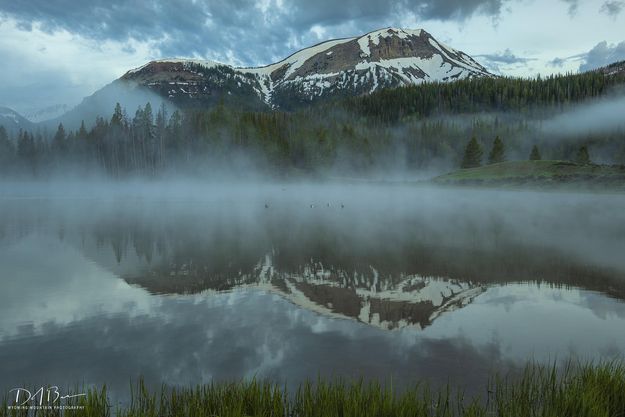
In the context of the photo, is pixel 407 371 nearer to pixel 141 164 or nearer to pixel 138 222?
pixel 138 222

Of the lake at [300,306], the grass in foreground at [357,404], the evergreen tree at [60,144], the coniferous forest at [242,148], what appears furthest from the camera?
the evergreen tree at [60,144]

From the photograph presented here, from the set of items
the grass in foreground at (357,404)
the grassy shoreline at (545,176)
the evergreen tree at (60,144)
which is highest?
the evergreen tree at (60,144)

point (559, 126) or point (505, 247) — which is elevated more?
point (559, 126)

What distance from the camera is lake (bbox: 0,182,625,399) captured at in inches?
411

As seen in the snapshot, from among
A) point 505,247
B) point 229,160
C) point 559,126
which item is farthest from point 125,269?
point 559,126

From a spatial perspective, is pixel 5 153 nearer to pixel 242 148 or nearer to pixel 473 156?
pixel 242 148

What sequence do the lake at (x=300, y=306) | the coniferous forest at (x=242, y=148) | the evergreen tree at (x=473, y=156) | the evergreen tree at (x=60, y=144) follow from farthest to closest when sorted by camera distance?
the evergreen tree at (x=60, y=144) → the coniferous forest at (x=242, y=148) → the evergreen tree at (x=473, y=156) → the lake at (x=300, y=306)

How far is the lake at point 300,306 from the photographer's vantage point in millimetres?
10430

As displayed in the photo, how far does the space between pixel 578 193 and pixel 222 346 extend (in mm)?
88071

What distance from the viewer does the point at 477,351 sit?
36.8ft

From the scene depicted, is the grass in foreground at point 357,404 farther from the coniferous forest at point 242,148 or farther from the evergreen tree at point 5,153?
the evergreen tree at point 5,153

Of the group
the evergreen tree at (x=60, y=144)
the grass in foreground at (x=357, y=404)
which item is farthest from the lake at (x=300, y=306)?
the evergreen tree at (x=60, y=144)

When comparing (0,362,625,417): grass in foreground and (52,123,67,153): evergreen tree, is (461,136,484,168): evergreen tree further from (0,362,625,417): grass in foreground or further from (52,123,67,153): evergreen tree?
(0,362,625,417): grass in foreground

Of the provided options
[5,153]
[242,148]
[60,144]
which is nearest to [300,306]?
[242,148]
